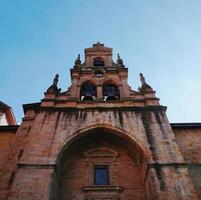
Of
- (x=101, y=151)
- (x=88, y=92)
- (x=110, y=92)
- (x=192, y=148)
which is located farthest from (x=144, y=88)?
(x=101, y=151)

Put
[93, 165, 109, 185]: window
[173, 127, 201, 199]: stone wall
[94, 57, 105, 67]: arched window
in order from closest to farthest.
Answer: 1. [173, 127, 201, 199]: stone wall
2. [93, 165, 109, 185]: window
3. [94, 57, 105, 67]: arched window

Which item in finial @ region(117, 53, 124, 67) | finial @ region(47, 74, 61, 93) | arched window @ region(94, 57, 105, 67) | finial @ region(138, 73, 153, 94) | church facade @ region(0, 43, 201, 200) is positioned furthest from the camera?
arched window @ region(94, 57, 105, 67)

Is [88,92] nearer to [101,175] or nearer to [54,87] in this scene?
[54,87]

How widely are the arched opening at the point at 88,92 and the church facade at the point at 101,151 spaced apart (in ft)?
0.28

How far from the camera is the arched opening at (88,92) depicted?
14.1m

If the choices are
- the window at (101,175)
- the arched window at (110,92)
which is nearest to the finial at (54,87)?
the arched window at (110,92)

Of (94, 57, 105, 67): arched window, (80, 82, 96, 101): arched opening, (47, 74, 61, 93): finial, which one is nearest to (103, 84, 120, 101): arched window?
(80, 82, 96, 101): arched opening

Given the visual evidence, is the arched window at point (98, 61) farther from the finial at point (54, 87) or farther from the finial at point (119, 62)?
the finial at point (54, 87)

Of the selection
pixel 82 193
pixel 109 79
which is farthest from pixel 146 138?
pixel 109 79

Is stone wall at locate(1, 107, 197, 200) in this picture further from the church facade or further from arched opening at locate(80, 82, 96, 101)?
arched opening at locate(80, 82, 96, 101)

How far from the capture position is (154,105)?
12.3 m

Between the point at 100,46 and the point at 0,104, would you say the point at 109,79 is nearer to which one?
the point at 100,46

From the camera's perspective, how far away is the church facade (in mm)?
9016

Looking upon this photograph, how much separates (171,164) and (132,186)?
1.97 meters
